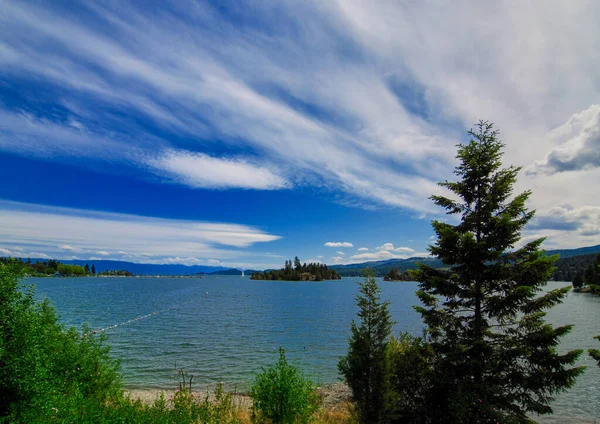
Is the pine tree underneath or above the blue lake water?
above

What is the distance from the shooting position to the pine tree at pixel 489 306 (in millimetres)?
14852

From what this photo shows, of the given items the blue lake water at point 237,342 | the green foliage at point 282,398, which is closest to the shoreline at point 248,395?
the blue lake water at point 237,342

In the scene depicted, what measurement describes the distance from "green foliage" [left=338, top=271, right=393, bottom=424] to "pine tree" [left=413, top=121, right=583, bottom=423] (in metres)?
3.24

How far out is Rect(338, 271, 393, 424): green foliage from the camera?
14.8 meters

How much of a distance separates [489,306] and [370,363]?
687cm

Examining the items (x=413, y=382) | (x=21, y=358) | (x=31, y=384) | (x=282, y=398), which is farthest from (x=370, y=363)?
(x=21, y=358)

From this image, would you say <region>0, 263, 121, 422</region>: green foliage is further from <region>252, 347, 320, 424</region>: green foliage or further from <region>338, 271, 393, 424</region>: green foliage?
<region>338, 271, 393, 424</region>: green foliage

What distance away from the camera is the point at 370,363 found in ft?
49.7

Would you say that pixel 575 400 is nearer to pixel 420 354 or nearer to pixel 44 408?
pixel 420 354

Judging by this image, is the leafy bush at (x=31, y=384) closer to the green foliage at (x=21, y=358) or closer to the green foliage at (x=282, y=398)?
the green foliage at (x=21, y=358)

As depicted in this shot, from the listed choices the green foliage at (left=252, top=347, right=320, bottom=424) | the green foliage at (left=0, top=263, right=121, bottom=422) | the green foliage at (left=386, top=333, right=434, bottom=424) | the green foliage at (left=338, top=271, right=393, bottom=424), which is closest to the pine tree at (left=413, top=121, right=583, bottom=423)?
the green foliage at (left=386, top=333, right=434, bottom=424)

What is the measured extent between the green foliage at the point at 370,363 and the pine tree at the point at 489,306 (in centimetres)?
324

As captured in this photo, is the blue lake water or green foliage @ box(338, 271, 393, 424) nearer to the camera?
green foliage @ box(338, 271, 393, 424)

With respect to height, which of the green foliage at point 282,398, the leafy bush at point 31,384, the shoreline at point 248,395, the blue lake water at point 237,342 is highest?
the leafy bush at point 31,384
